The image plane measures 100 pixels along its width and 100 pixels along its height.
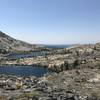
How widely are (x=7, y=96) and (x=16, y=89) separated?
2146cm

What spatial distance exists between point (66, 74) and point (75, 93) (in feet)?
213

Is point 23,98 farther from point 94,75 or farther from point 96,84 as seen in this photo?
point 94,75

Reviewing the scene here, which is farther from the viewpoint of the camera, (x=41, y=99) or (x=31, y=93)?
(x=31, y=93)

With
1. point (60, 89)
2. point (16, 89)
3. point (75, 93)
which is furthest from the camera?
point (16, 89)

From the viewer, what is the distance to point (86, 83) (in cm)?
16200

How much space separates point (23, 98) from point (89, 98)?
30.2 metres

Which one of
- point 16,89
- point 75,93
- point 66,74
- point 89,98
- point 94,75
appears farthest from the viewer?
point 66,74

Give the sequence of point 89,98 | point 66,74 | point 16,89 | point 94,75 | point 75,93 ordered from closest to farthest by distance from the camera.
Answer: point 89,98 → point 75,93 → point 16,89 → point 94,75 → point 66,74

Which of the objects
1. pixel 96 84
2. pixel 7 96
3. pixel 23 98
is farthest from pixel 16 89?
pixel 96 84

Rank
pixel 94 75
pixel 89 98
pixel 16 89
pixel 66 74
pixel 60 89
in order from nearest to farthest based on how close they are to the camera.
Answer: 1. pixel 89 98
2. pixel 60 89
3. pixel 16 89
4. pixel 94 75
5. pixel 66 74

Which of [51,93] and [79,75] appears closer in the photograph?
[51,93]

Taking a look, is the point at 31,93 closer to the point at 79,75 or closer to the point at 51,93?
the point at 51,93

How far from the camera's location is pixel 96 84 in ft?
521

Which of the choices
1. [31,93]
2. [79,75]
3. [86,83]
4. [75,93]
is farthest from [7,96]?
[79,75]
